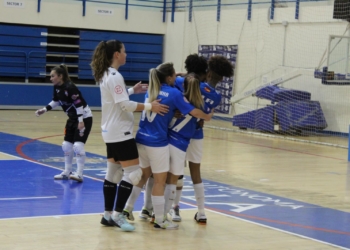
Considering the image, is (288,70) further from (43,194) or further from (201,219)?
(201,219)

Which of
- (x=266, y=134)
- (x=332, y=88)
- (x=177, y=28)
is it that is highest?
(x=177, y=28)

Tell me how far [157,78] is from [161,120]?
406 mm

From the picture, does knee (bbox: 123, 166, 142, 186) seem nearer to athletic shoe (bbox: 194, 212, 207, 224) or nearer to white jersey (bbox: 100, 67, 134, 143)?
white jersey (bbox: 100, 67, 134, 143)

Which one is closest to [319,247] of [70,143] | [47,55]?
[70,143]

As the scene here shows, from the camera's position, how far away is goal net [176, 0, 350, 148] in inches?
680

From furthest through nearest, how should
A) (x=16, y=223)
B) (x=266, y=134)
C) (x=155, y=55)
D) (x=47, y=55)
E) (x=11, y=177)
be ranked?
(x=155, y=55), (x=47, y=55), (x=266, y=134), (x=11, y=177), (x=16, y=223)

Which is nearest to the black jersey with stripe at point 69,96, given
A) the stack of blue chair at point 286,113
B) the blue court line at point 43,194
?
the blue court line at point 43,194

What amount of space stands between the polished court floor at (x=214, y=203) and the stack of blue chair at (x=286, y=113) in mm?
3201

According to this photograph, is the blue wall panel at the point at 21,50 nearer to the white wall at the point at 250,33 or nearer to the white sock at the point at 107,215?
the white wall at the point at 250,33

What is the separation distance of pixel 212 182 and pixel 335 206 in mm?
2042

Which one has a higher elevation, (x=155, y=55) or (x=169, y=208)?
(x=155, y=55)

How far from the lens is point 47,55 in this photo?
22359 mm

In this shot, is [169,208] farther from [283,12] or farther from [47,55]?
[47,55]

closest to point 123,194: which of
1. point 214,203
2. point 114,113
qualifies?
point 114,113
